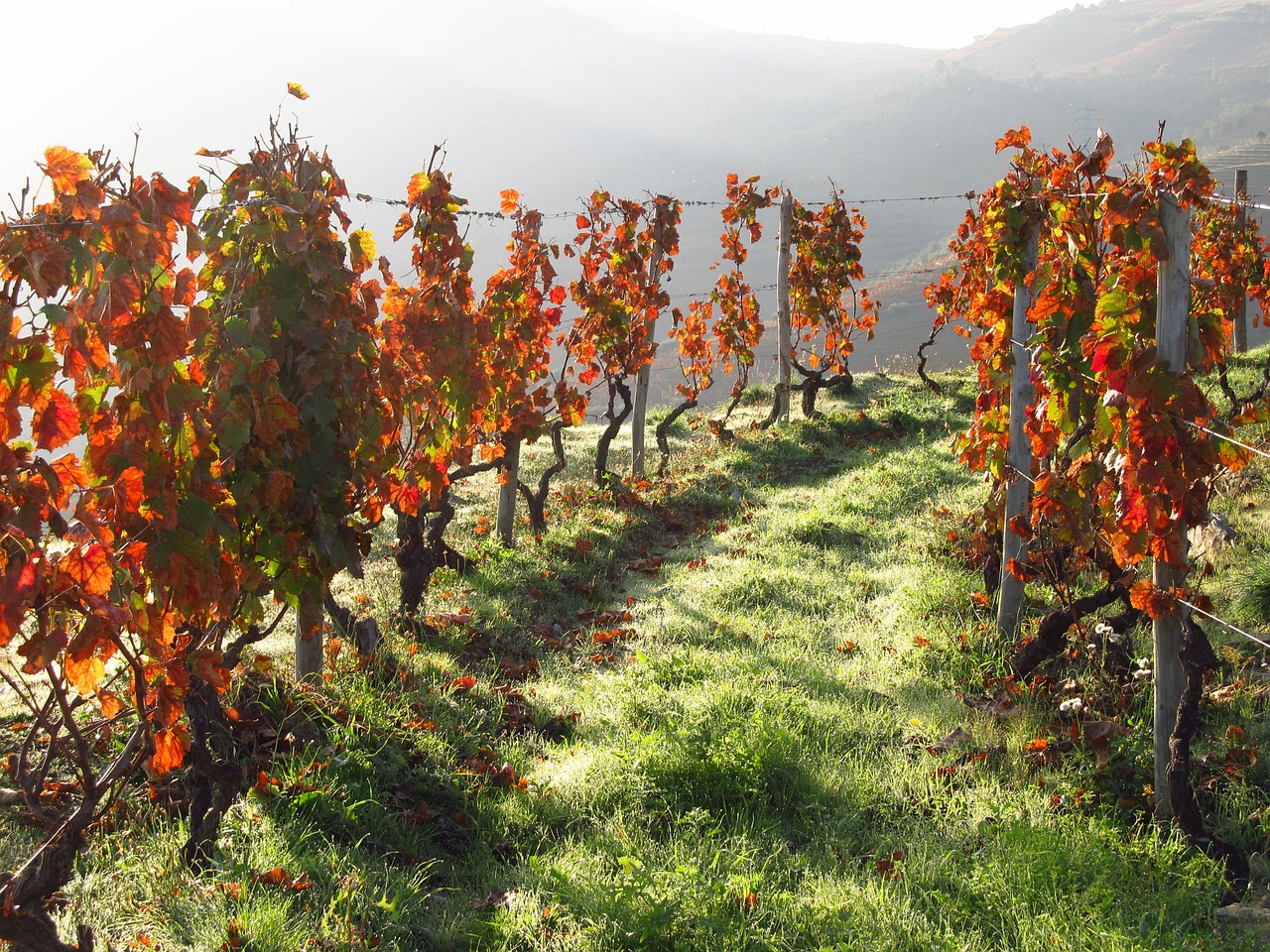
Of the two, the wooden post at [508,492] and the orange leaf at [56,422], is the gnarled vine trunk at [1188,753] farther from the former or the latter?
the wooden post at [508,492]

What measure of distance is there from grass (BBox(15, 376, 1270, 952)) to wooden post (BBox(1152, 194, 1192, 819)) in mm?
205

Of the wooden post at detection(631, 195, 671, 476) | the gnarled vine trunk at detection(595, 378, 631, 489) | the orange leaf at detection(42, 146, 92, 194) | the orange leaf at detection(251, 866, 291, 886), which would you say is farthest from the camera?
the wooden post at detection(631, 195, 671, 476)

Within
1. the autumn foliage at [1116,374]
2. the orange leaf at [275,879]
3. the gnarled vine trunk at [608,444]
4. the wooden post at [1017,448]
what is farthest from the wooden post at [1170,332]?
the gnarled vine trunk at [608,444]

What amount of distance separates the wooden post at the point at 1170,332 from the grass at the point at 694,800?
205 millimetres

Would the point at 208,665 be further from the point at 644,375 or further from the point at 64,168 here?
the point at 644,375

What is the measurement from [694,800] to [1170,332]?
2437 mm

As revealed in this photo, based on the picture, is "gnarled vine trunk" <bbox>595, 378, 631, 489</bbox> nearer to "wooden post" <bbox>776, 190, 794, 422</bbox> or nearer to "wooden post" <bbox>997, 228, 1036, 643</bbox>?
"wooden post" <bbox>776, 190, 794, 422</bbox>

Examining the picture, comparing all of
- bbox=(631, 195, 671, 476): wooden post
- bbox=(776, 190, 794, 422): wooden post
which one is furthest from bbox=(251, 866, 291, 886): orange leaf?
bbox=(776, 190, 794, 422): wooden post

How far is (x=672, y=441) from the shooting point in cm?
1264

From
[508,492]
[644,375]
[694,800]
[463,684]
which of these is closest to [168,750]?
[694,800]

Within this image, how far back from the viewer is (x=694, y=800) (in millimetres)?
3434

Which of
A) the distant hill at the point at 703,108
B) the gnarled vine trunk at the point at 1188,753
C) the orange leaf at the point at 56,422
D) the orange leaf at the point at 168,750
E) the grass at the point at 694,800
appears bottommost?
the grass at the point at 694,800

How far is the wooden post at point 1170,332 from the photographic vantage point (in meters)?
2.88

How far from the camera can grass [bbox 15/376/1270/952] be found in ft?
8.65
